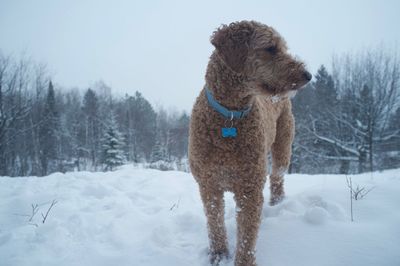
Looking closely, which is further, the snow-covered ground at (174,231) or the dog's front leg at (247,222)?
the dog's front leg at (247,222)

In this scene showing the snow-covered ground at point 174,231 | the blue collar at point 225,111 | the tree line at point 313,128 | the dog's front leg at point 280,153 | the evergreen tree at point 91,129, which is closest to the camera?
the snow-covered ground at point 174,231

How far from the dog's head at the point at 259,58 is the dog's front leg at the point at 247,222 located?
937 millimetres

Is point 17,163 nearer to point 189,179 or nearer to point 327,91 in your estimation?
point 189,179

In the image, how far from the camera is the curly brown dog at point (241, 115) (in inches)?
90.9

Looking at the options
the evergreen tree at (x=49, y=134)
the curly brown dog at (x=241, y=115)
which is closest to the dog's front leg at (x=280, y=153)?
the curly brown dog at (x=241, y=115)

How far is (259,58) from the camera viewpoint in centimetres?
241

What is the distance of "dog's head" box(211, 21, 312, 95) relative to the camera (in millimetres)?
2314

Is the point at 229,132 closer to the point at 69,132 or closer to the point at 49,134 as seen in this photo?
the point at 49,134

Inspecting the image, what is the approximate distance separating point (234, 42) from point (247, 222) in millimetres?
1600

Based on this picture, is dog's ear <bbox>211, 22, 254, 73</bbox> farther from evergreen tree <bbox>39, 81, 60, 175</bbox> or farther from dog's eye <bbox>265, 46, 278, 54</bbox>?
evergreen tree <bbox>39, 81, 60, 175</bbox>

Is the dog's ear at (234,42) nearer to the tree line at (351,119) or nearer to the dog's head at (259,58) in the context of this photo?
the dog's head at (259,58)

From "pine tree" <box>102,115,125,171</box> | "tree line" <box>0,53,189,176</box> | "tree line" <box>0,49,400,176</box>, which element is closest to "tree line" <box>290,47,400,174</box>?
"tree line" <box>0,49,400,176</box>

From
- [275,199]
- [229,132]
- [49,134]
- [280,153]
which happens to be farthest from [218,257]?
[49,134]

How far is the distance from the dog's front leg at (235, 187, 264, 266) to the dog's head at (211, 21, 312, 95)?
0.94m
